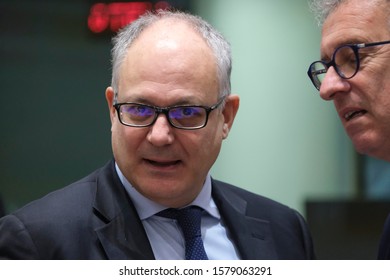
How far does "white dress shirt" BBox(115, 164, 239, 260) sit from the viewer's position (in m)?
2.35

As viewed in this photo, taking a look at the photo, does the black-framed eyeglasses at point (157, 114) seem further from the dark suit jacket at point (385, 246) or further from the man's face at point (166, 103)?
the dark suit jacket at point (385, 246)

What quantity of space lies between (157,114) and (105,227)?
418 millimetres

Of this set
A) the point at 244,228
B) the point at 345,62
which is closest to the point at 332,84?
the point at 345,62

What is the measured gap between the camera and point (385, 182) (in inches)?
179

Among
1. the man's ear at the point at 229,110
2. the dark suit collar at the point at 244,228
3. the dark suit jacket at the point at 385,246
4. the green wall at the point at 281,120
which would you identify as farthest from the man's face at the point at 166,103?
the green wall at the point at 281,120

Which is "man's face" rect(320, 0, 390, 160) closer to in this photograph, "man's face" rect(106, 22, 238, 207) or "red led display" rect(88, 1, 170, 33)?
"man's face" rect(106, 22, 238, 207)

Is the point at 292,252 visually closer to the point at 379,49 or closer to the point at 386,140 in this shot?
the point at 386,140

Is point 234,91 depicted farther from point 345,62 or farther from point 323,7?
point 345,62

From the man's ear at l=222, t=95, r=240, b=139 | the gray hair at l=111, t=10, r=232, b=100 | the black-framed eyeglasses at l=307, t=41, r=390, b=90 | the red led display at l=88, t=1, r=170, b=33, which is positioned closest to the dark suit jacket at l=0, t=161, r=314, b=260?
the man's ear at l=222, t=95, r=240, b=139

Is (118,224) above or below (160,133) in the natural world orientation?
below

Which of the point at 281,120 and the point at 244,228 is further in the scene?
the point at 281,120

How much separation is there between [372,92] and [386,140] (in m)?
0.20

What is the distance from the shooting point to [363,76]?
2.32 m
